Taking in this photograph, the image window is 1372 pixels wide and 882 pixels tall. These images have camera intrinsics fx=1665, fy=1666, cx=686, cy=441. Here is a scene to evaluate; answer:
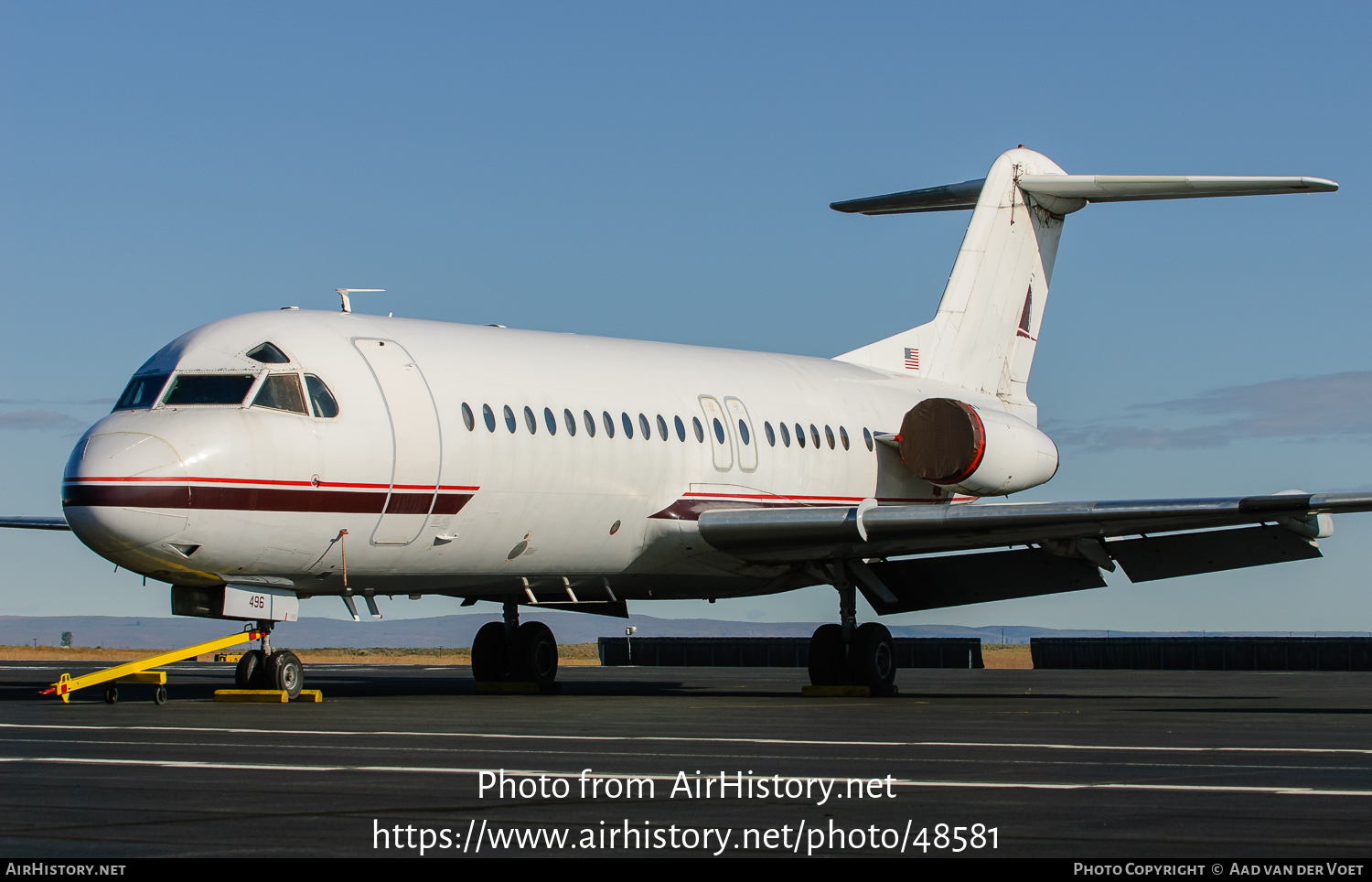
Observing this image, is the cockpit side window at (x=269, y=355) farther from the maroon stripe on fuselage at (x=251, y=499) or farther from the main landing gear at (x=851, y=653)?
the main landing gear at (x=851, y=653)

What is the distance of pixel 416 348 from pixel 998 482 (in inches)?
389

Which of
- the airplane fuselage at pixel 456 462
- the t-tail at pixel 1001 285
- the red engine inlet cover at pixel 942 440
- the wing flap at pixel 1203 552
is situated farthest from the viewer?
the t-tail at pixel 1001 285

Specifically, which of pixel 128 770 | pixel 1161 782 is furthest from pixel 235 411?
pixel 1161 782

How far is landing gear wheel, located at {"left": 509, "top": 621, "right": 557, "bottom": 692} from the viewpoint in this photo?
23297mm

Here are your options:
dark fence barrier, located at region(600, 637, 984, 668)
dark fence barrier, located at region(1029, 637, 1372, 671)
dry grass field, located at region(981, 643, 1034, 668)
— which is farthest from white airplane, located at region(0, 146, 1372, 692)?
dry grass field, located at region(981, 643, 1034, 668)

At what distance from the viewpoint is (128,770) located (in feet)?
33.3

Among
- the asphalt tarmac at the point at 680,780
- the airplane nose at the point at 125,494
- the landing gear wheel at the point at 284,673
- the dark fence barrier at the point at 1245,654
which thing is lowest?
the asphalt tarmac at the point at 680,780

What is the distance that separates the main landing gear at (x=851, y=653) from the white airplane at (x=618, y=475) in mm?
39

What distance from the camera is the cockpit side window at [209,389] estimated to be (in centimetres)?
1739

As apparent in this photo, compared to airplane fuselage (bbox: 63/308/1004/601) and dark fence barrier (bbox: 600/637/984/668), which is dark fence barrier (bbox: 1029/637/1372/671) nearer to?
dark fence barrier (bbox: 600/637/984/668)

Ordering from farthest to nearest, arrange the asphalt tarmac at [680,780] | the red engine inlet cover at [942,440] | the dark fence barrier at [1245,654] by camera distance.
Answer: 1. the dark fence barrier at [1245,654]
2. the red engine inlet cover at [942,440]
3. the asphalt tarmac at [680,780]

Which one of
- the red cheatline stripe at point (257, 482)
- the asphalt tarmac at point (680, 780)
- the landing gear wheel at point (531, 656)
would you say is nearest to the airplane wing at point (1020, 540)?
the asphalt tarmac at point (680, 780)

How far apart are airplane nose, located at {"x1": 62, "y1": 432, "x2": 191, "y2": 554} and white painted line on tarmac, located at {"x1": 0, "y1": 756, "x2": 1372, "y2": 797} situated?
5.12 m
